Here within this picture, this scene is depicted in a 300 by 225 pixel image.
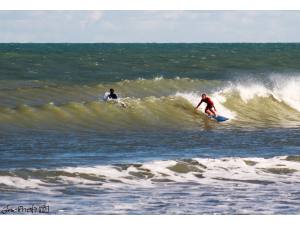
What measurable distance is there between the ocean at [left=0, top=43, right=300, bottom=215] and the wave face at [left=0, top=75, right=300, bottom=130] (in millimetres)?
44

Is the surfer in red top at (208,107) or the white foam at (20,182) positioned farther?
the surfer in red top at (208,107)

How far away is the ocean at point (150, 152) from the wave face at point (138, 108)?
4cm

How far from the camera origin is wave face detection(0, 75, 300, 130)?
2888cm

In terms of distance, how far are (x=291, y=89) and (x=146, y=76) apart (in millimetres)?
18484

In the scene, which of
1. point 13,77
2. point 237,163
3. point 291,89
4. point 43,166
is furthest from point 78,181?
point 13,77

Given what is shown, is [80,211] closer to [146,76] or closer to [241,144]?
[241,144]

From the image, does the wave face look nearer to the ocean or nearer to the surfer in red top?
the ocean

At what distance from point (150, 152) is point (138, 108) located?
32.5ft

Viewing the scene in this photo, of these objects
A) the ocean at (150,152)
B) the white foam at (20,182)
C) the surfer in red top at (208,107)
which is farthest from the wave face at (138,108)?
the white foam at (20,182)

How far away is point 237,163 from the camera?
20234 mm

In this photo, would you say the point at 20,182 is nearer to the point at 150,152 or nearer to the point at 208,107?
the point at 150,152

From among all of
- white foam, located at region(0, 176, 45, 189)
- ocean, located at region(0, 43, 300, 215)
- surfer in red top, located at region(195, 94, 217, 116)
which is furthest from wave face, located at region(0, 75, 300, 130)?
white foam, located at region(0, 176, 45, 189)

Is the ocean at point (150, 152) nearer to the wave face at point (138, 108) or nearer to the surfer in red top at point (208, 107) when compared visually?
the wave face at point (138, 108)

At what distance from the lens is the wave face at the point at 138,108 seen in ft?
94.7
